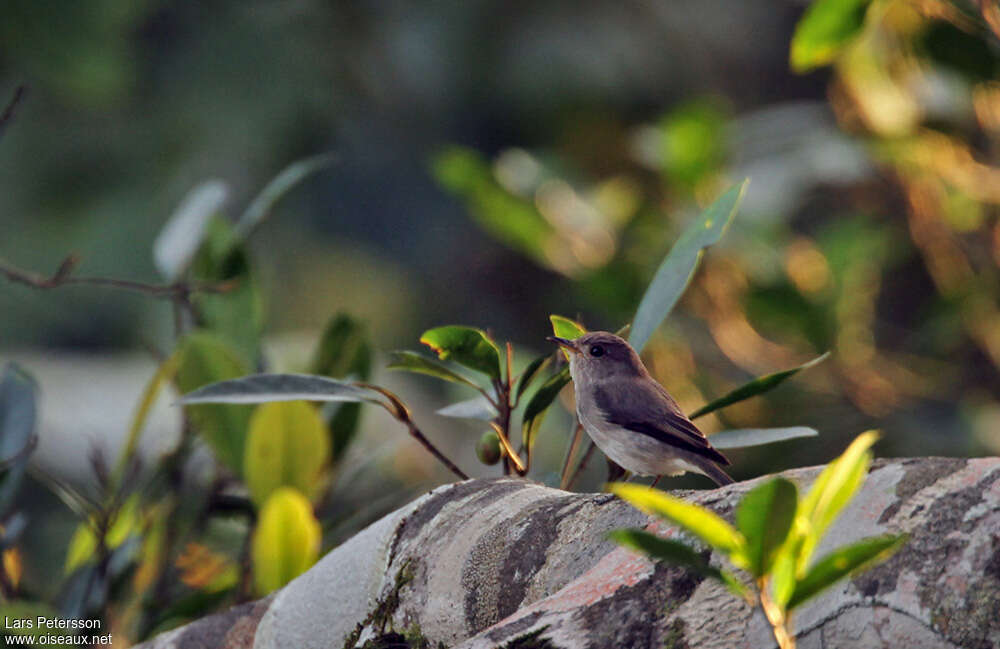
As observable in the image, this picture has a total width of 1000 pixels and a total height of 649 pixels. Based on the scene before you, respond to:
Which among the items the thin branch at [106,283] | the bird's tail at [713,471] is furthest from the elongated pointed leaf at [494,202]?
the bird's tail at [713,471]

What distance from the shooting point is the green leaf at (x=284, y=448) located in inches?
57.2

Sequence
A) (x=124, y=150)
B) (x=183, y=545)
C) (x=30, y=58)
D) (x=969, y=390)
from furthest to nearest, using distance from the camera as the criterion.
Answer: (x=124, y=150) → (x=30, y=58) → (x=969, y=390) → (x=183, y=545)

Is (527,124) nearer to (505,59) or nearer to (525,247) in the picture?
(505,59)

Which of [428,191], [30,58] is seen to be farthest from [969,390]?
[428,191]

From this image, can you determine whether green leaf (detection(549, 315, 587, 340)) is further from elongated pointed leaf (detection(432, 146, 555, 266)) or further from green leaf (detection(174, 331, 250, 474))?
elongated pointed leaf (detection(432, 146, 555, 266))

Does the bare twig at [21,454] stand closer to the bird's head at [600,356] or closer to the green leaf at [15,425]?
the green leaf at [15,425]

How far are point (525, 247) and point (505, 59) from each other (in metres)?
3.62

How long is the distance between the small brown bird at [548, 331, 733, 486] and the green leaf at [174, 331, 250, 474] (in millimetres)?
478

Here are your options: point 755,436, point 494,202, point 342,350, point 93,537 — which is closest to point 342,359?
point 342,350

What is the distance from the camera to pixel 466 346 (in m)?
1.12

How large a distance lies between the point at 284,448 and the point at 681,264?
601mm

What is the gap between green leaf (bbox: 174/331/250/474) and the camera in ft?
4.90

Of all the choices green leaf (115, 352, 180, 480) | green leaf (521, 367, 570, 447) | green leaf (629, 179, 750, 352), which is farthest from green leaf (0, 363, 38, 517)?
green leaf (629, 179, 750, 352)

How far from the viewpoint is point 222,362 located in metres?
1.50
